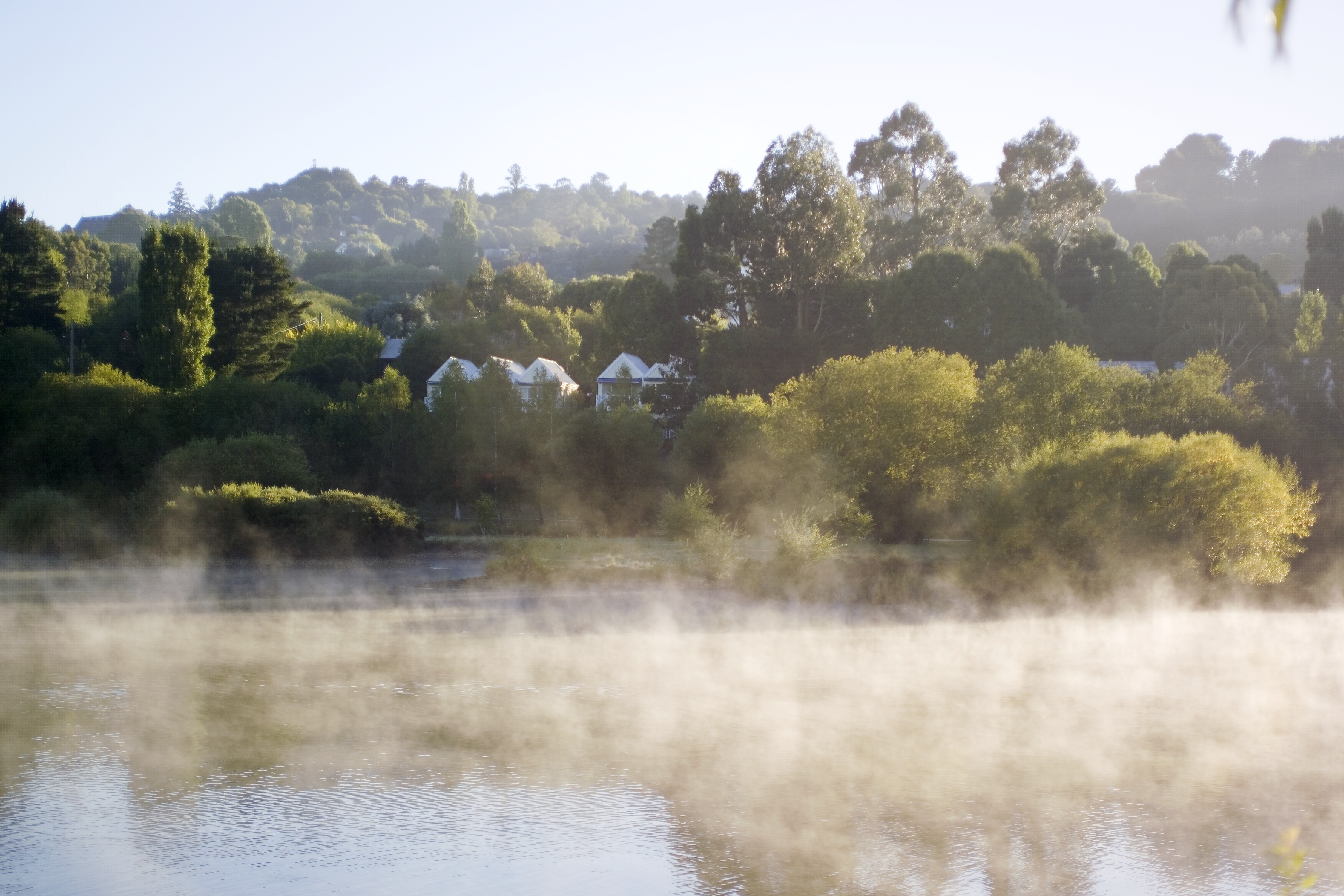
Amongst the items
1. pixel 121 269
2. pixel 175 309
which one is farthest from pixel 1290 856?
pixel 121 269

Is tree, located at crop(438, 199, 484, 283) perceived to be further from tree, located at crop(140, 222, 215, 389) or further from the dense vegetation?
tree, located at crop(140, 222, 215, 389)

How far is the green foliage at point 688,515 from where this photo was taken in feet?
97.1

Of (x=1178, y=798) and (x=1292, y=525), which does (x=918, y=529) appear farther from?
(x=1178, y=798)

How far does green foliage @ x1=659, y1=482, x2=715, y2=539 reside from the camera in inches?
1166

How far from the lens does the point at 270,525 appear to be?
100 ft

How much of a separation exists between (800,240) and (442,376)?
1535 cm

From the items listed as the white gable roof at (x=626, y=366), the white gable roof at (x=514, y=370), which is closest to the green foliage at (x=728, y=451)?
the white gable roof at (x=514, y=370)

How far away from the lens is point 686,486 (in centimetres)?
3453

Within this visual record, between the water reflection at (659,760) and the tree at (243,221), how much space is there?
137 m

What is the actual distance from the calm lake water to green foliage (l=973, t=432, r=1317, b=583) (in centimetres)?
166

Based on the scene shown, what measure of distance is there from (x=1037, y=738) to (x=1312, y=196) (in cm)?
11958

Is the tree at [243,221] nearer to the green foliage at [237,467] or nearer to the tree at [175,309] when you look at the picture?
the tree at [175,309]

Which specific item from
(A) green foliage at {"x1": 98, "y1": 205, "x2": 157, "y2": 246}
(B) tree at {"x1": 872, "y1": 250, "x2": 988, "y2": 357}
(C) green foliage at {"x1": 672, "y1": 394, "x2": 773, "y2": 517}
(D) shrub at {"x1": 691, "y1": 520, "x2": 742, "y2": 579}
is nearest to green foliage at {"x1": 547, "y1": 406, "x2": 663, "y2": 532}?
(C) green foliage at {"x1": 672, "y1": 394, "x2": 773, "y2": 517}

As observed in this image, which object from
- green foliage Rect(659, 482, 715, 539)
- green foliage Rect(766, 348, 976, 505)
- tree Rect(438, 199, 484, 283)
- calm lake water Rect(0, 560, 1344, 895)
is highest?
tree Rect(438, 199, 484, 283)
